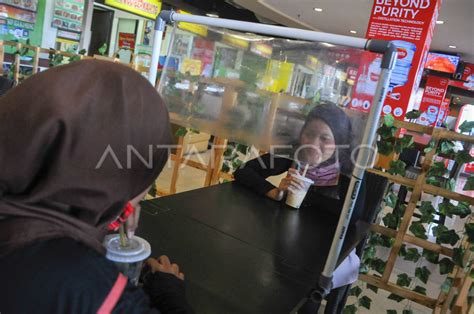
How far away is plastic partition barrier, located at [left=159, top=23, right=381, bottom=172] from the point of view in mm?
1168

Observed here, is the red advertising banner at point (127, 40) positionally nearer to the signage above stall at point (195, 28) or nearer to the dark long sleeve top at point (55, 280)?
the signage above stall at point (195, 28)

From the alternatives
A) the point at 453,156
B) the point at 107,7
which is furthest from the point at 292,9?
the point at 453,156

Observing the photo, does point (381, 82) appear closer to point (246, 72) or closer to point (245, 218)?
point (246, 72)

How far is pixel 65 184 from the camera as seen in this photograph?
0.64 m

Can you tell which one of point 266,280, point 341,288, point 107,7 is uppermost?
point 107,7

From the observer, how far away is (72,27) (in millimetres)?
5844

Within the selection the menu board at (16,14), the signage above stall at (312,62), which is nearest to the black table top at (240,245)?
the signage above stall at (312,62)

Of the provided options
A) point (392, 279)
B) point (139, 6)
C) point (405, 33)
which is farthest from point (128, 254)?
point (139, 6)

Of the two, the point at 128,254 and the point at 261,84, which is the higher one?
the point at 261,84

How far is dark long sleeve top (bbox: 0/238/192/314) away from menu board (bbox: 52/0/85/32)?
5.85 meters

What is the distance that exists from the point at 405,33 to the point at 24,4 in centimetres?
480

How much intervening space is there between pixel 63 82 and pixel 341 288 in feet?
5.56

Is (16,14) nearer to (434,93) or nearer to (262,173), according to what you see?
(262,173)

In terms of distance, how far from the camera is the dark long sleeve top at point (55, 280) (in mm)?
605
